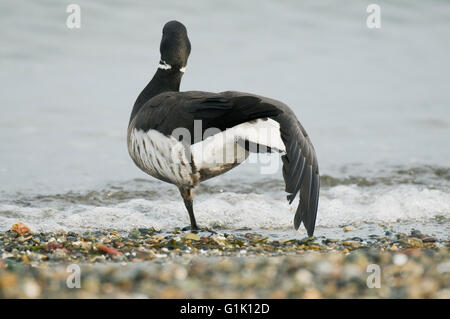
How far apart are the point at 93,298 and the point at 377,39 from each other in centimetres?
1686

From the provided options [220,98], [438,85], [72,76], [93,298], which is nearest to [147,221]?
[220,98]

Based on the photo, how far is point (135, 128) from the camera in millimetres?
6293

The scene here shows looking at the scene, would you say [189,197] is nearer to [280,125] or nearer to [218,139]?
[218,139]

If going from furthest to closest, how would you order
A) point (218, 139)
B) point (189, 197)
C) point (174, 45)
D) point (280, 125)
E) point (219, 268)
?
1. point (174, 45)
2. point (189, 197)
3. point (218, 139)
4. point (280, 125)
5. point (219, 268)

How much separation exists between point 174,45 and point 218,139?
193cm

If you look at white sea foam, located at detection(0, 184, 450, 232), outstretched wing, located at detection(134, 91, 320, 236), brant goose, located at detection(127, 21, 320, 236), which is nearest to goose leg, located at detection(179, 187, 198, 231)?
brant goose, located at detection(127, 21, 320, 236)

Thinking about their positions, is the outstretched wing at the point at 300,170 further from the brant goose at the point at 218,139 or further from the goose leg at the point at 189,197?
the goose leg at the point at 189,197

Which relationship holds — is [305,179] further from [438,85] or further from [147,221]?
[438,85]

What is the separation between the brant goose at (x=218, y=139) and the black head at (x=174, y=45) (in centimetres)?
101

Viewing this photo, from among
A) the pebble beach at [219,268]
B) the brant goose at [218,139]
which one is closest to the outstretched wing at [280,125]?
the brant goose at [218,139]

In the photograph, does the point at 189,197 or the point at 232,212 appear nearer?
the point at 189,197

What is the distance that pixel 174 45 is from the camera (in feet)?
23.3

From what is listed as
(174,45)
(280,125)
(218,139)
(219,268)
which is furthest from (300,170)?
(174,45)

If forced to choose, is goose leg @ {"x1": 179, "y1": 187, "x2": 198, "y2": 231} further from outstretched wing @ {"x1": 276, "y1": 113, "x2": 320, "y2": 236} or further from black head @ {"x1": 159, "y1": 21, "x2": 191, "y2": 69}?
black head @ {"x1": 159, "y1": 21, "x2": 191, "y2": 69}
